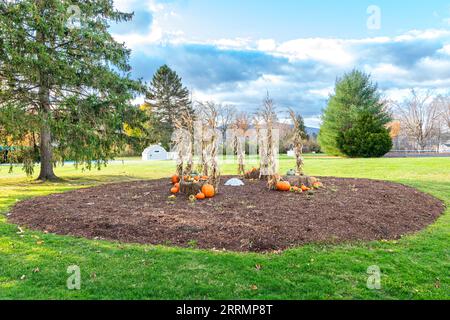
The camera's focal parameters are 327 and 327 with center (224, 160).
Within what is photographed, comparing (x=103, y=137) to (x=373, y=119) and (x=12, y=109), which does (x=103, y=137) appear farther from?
(x=373, y=119)

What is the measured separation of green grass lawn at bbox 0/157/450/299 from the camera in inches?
Answer: 126

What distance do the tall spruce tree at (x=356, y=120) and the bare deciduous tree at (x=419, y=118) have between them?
24080 mm

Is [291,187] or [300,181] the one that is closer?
[291,187]

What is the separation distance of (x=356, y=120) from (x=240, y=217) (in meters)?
26.0

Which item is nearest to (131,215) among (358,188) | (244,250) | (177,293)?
(244,250)

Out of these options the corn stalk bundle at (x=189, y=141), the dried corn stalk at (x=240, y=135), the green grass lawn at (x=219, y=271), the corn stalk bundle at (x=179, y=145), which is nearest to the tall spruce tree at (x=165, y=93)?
the dried corn stalk at (x=240, y=135)

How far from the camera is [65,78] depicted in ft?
42.9

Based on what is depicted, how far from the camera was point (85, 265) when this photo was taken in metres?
3.86

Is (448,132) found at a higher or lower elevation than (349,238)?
higher

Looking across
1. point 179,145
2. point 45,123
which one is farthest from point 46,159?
point 179,145

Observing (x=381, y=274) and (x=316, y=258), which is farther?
(x=316, y=258)

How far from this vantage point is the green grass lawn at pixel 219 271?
3193mm

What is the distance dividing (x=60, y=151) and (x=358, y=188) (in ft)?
38.5

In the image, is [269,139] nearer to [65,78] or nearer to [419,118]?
[65,78]
